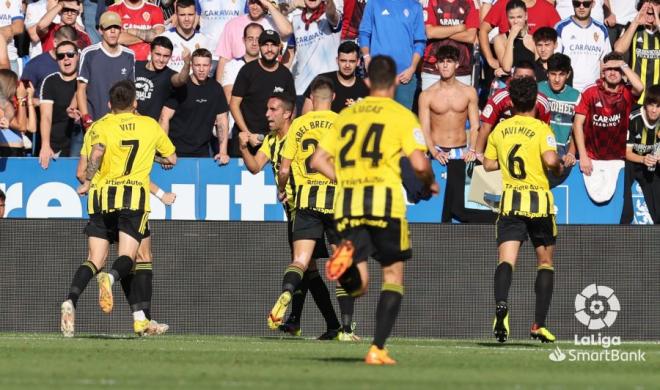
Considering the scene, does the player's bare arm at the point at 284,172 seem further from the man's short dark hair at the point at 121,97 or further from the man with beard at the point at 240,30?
the man with beard at the point at 240,30

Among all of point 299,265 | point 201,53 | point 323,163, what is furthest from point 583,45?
point 323,163

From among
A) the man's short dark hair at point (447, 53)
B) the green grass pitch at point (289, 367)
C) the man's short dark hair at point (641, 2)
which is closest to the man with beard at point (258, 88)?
the man's short dark hair at point (447, 53)

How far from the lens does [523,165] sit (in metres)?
13.2

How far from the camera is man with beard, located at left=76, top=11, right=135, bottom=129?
1681cm

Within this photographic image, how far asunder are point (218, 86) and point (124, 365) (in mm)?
7305

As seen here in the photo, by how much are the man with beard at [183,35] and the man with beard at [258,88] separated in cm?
99

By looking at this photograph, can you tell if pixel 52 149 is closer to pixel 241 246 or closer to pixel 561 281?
pixel 241 246

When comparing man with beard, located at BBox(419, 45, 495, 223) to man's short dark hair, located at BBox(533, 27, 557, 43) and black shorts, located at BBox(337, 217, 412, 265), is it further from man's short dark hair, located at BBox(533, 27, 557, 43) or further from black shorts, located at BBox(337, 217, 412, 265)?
black shorts, located at BBox(337, 217, 412, 265)

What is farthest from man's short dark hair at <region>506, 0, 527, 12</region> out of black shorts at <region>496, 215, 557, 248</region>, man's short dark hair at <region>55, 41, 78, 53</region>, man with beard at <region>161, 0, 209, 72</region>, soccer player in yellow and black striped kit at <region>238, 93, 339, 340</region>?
man's short dark hair at <region>55, 41, 78, 53</region>

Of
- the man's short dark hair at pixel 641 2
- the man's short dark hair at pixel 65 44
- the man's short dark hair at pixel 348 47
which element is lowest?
the man's short dark hair at pixel 348 47

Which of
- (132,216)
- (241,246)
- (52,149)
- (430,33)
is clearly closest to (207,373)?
(132,216)

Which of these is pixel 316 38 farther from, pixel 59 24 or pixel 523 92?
pixel 523 92

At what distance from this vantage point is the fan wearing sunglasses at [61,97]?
666 inches

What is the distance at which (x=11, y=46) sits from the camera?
18.4 meters
